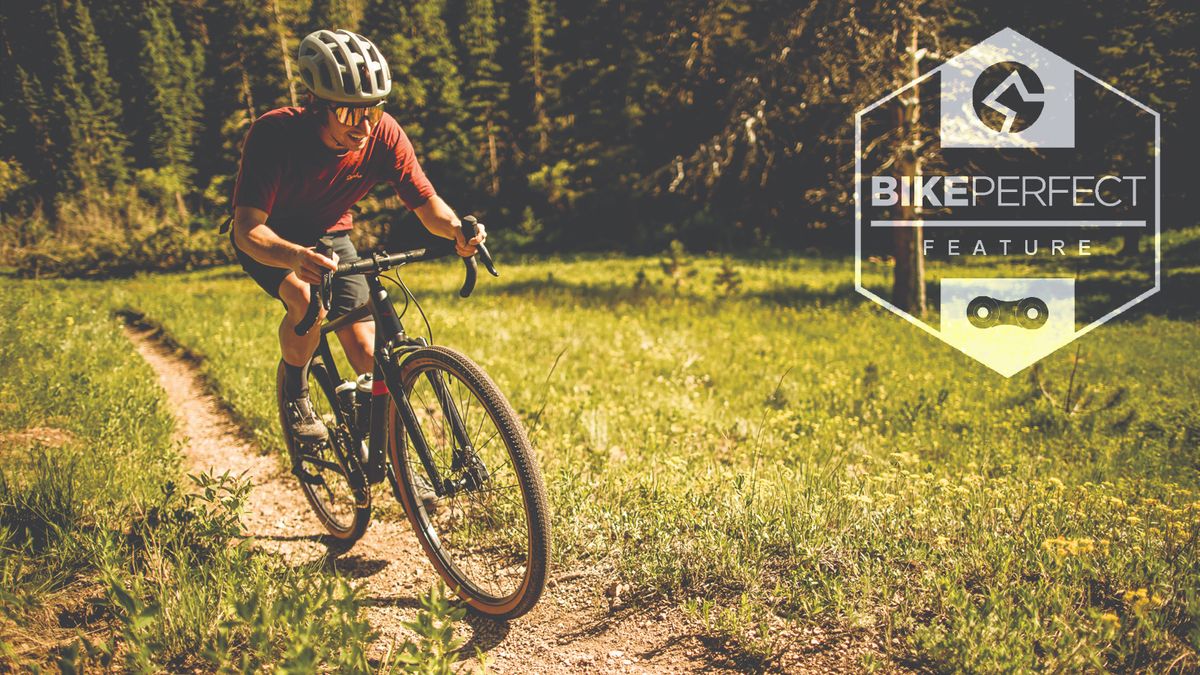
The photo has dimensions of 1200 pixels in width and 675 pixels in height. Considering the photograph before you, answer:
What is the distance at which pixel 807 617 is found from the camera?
9.07 ft

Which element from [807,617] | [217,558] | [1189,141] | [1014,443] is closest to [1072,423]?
[1014,443]

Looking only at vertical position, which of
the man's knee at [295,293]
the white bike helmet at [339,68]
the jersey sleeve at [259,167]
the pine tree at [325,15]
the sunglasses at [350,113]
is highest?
the pine tree at [325,15]

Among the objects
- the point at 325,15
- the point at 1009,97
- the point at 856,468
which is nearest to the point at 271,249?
the point at 856,468

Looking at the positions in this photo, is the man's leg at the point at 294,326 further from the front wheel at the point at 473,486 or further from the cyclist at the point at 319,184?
the front wheel at the point at 473,486

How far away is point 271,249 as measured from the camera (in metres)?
2.86

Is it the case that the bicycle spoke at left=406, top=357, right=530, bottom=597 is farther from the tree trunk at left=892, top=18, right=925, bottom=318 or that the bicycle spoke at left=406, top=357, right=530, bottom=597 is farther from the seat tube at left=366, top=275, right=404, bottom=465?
the tree trunk at left=892, top=18, right=925, bottom=318

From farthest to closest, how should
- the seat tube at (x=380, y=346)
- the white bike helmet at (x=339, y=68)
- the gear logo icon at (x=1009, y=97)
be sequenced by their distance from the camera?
the gear logo icon at (x=1009, y=97) < the seat tube at (x=380, y=346) < the white bike helmet at (x=339, y=68)

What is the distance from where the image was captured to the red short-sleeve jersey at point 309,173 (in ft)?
9.94

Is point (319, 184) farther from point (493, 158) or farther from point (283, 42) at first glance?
point (493, 158)

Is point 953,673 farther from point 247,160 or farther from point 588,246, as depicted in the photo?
point 588,246

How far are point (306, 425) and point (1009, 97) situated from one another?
18.9 m

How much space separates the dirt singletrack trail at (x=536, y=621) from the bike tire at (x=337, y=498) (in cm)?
12

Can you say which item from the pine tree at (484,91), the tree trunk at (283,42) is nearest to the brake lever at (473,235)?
the tree trunk at (283,42)

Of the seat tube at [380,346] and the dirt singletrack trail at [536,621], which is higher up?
the seat tube at [380,346]
